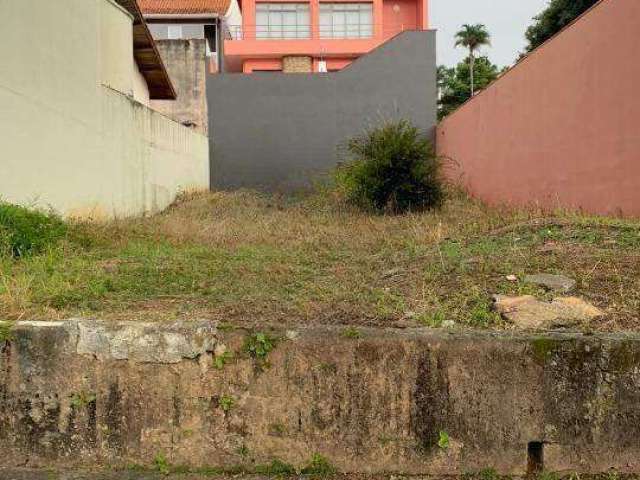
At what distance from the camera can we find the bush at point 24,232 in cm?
502

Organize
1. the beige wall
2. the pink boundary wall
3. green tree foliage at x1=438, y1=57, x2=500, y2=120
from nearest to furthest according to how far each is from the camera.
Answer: the beige wall < the pink boundary wall < green tree foliage at x1=438, y1=57, x2=500, y2=120

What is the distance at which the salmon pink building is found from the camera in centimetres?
2430

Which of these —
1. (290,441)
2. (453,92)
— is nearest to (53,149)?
(290,441)

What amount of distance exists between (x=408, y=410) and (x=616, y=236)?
121 inches

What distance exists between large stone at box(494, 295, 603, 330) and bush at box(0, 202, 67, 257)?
3.94 m

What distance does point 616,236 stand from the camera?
4.98 metres

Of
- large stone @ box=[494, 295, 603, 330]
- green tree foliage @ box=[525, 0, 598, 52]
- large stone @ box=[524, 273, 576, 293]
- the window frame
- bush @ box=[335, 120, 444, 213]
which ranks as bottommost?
large stone @ box=[494, 295, 603, 330]

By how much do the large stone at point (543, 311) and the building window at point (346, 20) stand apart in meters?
23.1

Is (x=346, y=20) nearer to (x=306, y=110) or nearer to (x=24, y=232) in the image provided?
(x=306, y=110)

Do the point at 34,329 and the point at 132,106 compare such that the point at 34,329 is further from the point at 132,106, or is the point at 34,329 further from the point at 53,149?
the point at 132,106

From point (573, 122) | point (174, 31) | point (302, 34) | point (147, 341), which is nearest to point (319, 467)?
point (147, 341)

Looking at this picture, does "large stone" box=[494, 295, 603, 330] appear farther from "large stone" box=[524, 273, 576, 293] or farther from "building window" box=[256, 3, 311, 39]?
"building window" box=[256, 3, 311, 39]

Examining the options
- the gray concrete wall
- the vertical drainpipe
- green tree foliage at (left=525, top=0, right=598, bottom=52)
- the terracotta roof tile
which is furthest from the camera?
the vertical drainpipe

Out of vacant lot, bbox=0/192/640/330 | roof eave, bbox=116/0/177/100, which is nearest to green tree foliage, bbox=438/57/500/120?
roof eave, bbox=116/0/177/100
